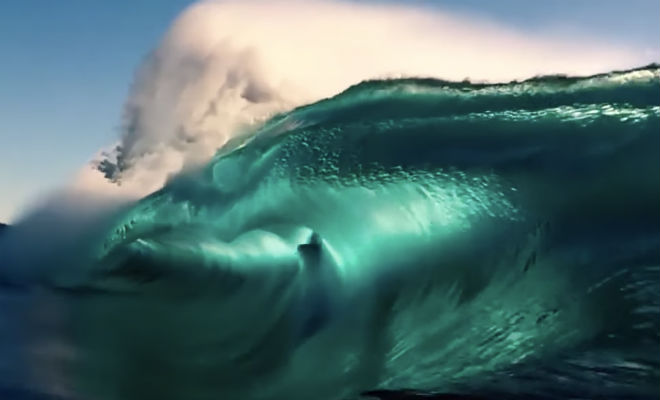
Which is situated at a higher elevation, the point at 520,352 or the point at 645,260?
the point at 645,260

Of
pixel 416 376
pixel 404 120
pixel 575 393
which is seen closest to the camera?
pixel 575 393

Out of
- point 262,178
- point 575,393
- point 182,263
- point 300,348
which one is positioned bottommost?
point 575,393

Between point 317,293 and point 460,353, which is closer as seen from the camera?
point 460,353

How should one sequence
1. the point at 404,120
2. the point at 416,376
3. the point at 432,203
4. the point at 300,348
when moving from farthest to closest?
1. the point at 404,120
2. the point at 432,203
3. the point at 300,348
4. the point at 416,376

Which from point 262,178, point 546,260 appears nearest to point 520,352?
point 546,260

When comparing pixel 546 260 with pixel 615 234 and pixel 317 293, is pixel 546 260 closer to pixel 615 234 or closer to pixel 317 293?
pixel 615 234

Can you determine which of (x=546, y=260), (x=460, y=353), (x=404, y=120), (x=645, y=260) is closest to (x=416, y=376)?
(x=460, y=353)
